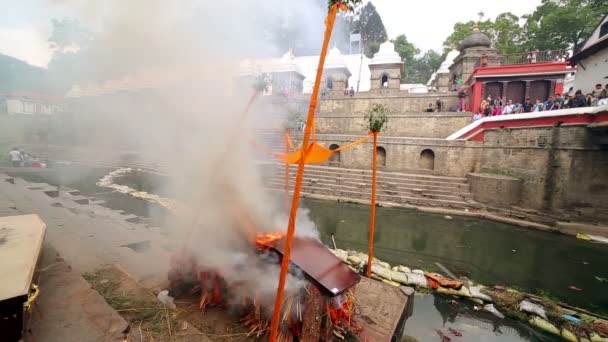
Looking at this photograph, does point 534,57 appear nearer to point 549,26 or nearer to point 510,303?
point 549,26

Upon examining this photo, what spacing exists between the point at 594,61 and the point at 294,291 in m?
23.3

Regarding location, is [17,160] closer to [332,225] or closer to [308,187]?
[308,187]

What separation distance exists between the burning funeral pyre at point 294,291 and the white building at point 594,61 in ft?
69.0

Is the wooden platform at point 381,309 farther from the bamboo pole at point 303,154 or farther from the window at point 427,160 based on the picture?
the window at point 427,160

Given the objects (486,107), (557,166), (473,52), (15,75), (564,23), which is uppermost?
(564,23)

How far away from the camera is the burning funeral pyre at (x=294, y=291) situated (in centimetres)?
339

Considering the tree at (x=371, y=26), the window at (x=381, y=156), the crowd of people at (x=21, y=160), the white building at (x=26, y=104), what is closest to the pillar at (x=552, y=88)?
the window at (x=381, y=156)

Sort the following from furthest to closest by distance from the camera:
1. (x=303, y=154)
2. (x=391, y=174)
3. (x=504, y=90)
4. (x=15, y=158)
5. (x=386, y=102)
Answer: (x=386, y=102) < (x=504, y=90) < (x=15, y=158) < (x=391, y=174) < (x=303, y=154)

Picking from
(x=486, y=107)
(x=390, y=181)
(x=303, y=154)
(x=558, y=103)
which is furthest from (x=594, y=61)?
(x=303, y=154)

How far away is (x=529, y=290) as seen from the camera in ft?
22.7

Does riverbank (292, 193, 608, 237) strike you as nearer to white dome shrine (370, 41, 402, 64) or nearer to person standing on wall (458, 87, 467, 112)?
person standing on wall (458, 87, 467, 112)

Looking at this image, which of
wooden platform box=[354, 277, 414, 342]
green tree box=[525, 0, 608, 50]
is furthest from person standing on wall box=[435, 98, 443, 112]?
wooden platform box=[354, 277, 414, 342]

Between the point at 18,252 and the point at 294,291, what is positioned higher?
the point at 18,252

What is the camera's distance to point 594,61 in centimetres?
1658
